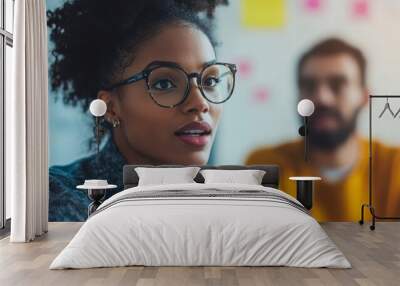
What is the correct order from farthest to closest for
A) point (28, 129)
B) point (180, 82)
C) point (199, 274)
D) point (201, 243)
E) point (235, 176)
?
point (180, 82), point (235, 176), point (28, 129), point (201, 243), point (199, 274)

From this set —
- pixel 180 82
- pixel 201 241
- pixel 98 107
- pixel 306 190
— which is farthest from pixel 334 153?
pixel 201 241

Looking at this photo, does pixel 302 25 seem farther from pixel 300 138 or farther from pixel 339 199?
pixel 339 199

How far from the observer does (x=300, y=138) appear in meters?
8.09

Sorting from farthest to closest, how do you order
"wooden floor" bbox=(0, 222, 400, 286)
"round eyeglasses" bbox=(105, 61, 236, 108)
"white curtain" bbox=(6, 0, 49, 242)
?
"round eyeglasses" bbox=(105, 61, 236, 108) → "white curtain" bbox=(6, 0, 49, 242) → "wooden floor" bbox=(0, 222, 400, 286)

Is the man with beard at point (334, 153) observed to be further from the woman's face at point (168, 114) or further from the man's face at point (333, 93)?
the woman's face at point (168, 114)

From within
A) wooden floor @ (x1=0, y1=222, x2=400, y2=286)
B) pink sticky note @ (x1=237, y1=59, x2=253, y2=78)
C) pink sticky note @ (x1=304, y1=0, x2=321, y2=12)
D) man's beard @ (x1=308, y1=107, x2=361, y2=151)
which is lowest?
wooden floor @ (x1=0, y1=222, x2=400, y2=286)

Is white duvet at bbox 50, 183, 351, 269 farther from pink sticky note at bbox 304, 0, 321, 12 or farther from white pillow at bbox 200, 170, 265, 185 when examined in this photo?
pink sticky note at bbox 304, 0, 321, 12

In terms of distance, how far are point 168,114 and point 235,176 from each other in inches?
52.4

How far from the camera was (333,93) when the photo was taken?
806 cm

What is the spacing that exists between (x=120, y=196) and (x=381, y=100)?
3884 mm

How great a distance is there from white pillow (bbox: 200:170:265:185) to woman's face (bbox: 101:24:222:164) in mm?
689

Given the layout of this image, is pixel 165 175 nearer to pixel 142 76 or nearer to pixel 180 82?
pixel 180 82

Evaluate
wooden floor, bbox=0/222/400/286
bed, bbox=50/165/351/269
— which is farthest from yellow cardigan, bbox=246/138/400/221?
bed, bbox=50/165/351/269

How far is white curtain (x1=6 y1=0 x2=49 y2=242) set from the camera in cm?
646
